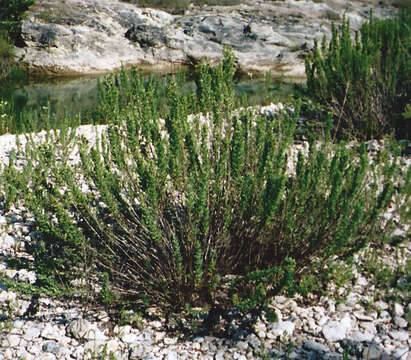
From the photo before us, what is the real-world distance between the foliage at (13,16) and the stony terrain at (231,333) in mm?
12216

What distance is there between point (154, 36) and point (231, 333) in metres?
13.5

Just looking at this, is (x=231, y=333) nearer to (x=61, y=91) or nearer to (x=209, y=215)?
(x=209, y=215)

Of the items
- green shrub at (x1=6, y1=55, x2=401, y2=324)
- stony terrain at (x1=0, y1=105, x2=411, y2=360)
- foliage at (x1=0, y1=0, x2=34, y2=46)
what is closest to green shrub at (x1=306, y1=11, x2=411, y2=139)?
green shrub at (x1=6, y1=55, x2=401, y2=324)

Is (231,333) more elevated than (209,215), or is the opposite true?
(209,215)

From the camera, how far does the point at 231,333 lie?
8.87 ft

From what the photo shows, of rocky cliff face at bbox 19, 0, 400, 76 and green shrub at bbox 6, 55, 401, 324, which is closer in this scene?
green shrub at bbox 6, 55, 401, 324

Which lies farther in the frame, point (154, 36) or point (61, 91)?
point (154, 36)

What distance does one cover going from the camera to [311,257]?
119 inches

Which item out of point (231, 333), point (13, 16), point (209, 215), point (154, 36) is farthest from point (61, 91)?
point (231, 333)

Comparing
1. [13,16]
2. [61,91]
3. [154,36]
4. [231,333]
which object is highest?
[13,16]

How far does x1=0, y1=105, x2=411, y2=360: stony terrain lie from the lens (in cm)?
254

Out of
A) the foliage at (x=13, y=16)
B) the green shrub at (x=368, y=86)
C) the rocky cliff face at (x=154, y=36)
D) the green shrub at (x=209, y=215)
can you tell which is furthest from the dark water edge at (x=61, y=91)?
the green shrub at (x=209, y=215)

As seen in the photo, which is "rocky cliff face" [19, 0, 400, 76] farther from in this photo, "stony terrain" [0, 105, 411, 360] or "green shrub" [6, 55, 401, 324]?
"stony terrain" [0, 105, 411, 360]

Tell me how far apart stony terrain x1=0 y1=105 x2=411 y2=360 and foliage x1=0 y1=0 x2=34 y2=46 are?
481 inches
